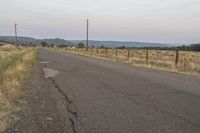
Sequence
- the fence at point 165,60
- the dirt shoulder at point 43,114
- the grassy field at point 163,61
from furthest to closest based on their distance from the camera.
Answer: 1. the fence at point 165,60
2. the grassy field at point 163,61
3. the dirt shoulder at point 43,114

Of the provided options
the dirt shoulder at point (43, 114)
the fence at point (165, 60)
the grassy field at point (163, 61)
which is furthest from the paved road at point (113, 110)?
the fence at point (165, 60)

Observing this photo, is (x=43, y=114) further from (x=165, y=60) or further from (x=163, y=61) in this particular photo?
(x=165, y=60)

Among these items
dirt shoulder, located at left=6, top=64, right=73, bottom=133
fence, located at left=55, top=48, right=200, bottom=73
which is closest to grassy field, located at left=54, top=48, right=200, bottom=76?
fence, located at left=55, top=48, right=200, bottom=73

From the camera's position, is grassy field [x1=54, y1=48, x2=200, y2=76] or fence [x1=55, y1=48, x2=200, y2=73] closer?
grassy field [x1=54, y1=48, x2=200, y2=76]

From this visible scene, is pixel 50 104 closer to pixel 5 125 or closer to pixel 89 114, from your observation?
pixel 89 114

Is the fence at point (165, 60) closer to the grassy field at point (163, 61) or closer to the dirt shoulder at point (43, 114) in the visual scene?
the grassy field at point (163, 61)

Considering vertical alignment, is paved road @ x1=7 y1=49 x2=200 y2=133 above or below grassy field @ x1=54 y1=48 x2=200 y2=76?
above

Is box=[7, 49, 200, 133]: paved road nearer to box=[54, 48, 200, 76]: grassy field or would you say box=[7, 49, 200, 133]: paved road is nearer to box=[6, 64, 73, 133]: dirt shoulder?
box=[6, 64, 73, 133]: dirt shoulder

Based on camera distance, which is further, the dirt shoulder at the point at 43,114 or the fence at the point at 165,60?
the fence at the point at 165,60

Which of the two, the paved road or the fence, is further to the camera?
the fence

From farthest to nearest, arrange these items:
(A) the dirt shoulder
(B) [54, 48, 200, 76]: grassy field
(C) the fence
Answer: (C) the fence < (B) [54, 48, 200, 76]: grassy field < (A) the dirt shoulder

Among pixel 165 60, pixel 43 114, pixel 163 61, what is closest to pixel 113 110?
pixel 43 114

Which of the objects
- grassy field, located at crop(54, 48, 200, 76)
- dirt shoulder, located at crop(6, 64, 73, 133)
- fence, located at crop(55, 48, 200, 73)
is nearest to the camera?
dirt shoulder, located at crop(6, 64, 73, 133)

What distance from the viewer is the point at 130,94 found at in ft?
35.0
